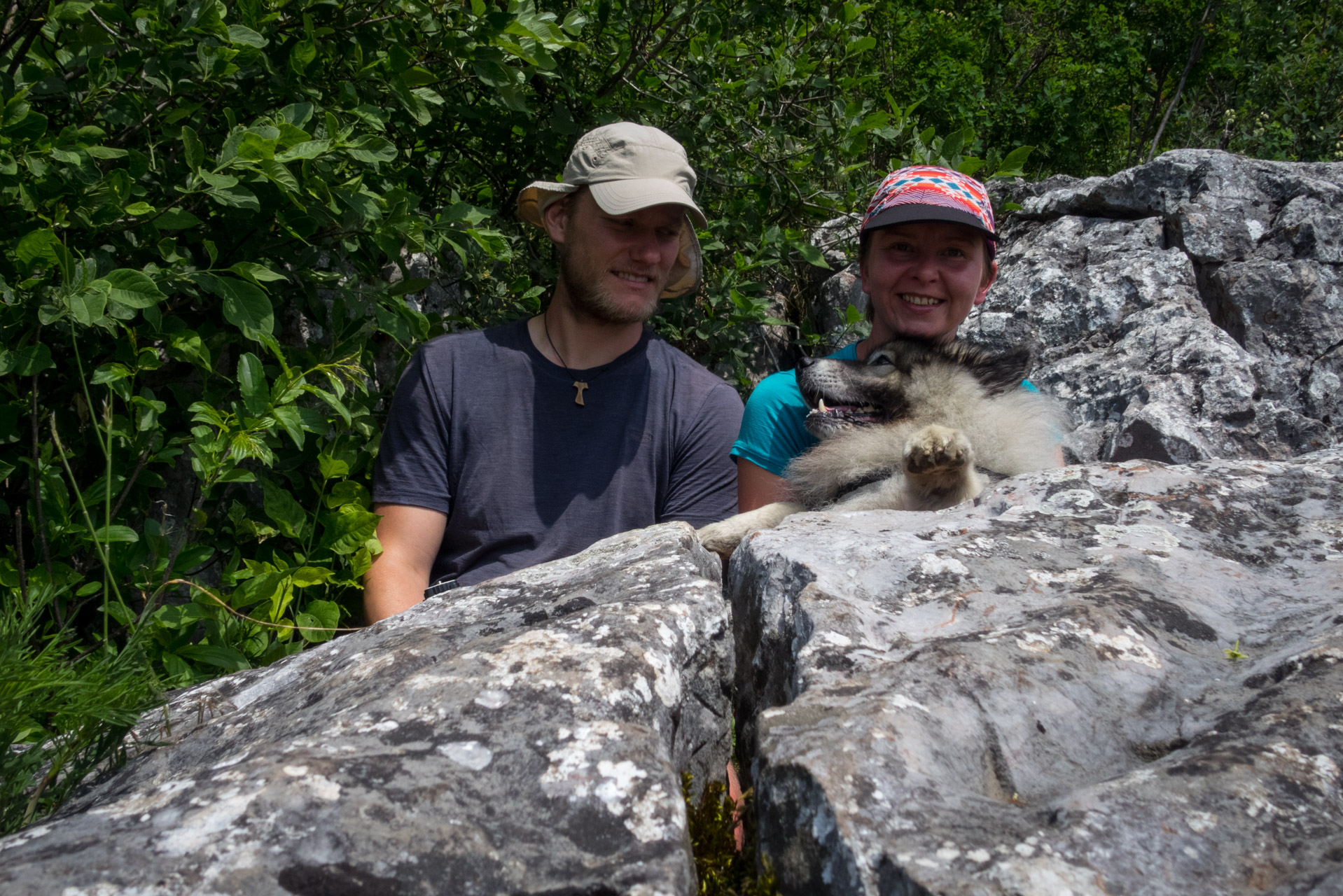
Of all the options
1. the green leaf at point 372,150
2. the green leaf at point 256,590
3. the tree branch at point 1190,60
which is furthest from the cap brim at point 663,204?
the tree branch at point 1190,60

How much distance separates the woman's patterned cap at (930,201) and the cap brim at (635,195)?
0.78 m

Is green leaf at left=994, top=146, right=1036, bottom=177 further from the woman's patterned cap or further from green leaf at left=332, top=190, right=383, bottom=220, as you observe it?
green leaf at left=332, top=190, right=383, bottom=220

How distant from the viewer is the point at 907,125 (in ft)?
15.0

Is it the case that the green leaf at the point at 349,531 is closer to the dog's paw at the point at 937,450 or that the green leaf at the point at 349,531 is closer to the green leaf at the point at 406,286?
the green leaf at the point at 406,286

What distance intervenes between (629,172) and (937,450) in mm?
1741

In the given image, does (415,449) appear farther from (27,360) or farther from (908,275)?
(908,275)

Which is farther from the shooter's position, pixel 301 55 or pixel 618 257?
pixel 618 257

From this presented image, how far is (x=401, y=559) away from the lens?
3.32 metres

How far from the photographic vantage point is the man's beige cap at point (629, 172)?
11.8ft

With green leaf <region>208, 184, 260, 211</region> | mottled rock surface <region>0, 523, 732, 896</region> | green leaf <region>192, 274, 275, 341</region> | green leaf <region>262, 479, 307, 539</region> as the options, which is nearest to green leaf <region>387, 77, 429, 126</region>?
green leaf <region>208, 184, 260, 211</region>

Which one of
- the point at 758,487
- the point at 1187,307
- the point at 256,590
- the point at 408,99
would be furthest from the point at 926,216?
the point at 256,590

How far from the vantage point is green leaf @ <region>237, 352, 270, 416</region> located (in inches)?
98.6

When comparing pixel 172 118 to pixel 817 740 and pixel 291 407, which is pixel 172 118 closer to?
pixel 291 407

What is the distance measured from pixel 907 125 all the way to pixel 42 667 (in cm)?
434
